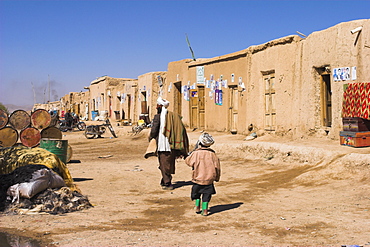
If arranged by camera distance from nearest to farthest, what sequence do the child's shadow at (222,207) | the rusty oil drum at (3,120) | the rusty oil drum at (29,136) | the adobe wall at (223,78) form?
the child's shadow at (222,207) < the rusty oil drum at (3,120) < the rusty oil drum at (29,136) < the adobe wall at (223,78)

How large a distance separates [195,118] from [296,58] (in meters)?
7.78

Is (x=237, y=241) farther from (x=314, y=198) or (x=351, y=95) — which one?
(x=351, y=95)

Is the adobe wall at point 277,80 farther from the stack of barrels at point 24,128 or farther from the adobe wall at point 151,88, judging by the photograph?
the adobe wall at point 151,88

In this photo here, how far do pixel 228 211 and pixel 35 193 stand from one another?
267 centimetres

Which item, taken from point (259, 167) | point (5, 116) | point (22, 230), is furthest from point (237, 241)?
point (5, 116)

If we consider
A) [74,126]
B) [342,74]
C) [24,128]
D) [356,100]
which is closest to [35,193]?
[24,128]

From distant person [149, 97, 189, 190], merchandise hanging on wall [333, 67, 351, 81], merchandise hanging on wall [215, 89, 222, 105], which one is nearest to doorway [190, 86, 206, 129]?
merchandise hanging on wall [215, 89, 222, 105]

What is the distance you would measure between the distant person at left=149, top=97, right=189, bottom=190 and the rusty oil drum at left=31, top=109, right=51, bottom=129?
4.87 metres

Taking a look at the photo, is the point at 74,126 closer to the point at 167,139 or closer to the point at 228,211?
the point at 167,139

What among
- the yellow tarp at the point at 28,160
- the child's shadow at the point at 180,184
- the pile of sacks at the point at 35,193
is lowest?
the child's shadow at the point at 180,184

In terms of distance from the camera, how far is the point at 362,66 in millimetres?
10281

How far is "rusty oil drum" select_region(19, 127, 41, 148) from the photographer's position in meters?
11.7

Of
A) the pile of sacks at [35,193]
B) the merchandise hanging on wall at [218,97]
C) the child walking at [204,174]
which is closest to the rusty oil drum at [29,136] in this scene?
the pile of sacks at [35,193]

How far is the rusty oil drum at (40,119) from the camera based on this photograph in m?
11.9
